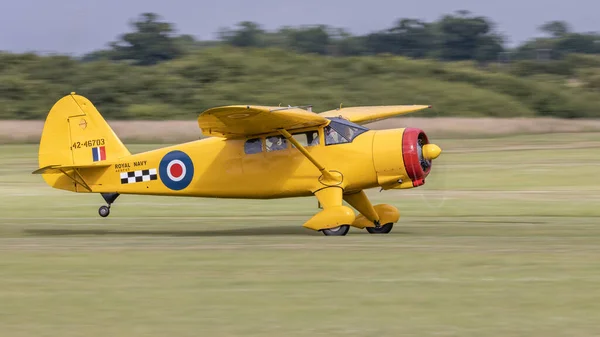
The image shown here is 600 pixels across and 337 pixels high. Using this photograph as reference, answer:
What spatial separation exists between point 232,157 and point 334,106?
35.7 m

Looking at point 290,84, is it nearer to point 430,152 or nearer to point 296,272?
point 430,152

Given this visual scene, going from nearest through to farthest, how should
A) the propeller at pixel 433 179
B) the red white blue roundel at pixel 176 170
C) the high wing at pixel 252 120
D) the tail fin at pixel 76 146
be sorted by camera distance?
the high wing at pixel 252 120 < the propeller at pixel 433 179 < the red white blue roundel at pixel 176 170 < the tail fin at pixel 76 146

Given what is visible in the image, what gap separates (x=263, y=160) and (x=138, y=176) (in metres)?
2.44

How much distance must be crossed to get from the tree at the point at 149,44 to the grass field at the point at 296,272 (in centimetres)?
5581

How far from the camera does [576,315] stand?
8.60 meters

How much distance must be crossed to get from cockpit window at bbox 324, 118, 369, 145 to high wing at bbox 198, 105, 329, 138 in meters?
0.16

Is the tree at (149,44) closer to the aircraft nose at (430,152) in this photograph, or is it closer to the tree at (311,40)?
the tree at (311,40)

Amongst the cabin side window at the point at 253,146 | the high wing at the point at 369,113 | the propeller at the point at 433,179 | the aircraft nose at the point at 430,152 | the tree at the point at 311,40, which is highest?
the tree at the point at 311,40

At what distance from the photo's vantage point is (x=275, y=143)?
1617 centimetres

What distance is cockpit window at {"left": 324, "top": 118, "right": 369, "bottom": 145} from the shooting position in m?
15.8

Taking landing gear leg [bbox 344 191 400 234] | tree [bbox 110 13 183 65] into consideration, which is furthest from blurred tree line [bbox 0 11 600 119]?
landing gear leg [bbox 344 191 400 234]

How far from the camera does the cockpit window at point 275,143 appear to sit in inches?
635

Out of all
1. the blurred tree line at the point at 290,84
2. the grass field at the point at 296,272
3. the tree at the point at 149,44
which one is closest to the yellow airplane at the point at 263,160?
the grass field at the point at 296,272

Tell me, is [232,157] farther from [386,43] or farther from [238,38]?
[238,38]
